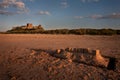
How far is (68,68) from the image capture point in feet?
18.5

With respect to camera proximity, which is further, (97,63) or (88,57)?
(88,57)

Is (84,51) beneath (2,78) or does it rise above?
above

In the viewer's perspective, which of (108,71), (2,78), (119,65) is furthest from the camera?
(119,65)

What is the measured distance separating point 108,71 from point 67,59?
171 centimetres

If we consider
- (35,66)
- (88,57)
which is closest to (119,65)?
(88,57)

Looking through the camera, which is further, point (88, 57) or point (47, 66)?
point (88, 57)

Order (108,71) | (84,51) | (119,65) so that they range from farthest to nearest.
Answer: (84,51), (119,65), (108,71)

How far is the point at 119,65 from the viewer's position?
18.7ft

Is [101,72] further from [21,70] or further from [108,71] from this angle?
[21,70]

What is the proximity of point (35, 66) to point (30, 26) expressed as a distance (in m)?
41.7

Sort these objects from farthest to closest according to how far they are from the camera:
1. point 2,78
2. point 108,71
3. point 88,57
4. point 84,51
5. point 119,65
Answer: point 84,51 → point 88,57 → point 119,65 → point 108,71 → point 2,78

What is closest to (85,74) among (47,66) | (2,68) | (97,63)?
(97,63)

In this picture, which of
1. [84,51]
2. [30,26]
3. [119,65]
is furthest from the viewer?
[30,26]

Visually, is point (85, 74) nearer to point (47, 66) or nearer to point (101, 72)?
point (101, 72)
